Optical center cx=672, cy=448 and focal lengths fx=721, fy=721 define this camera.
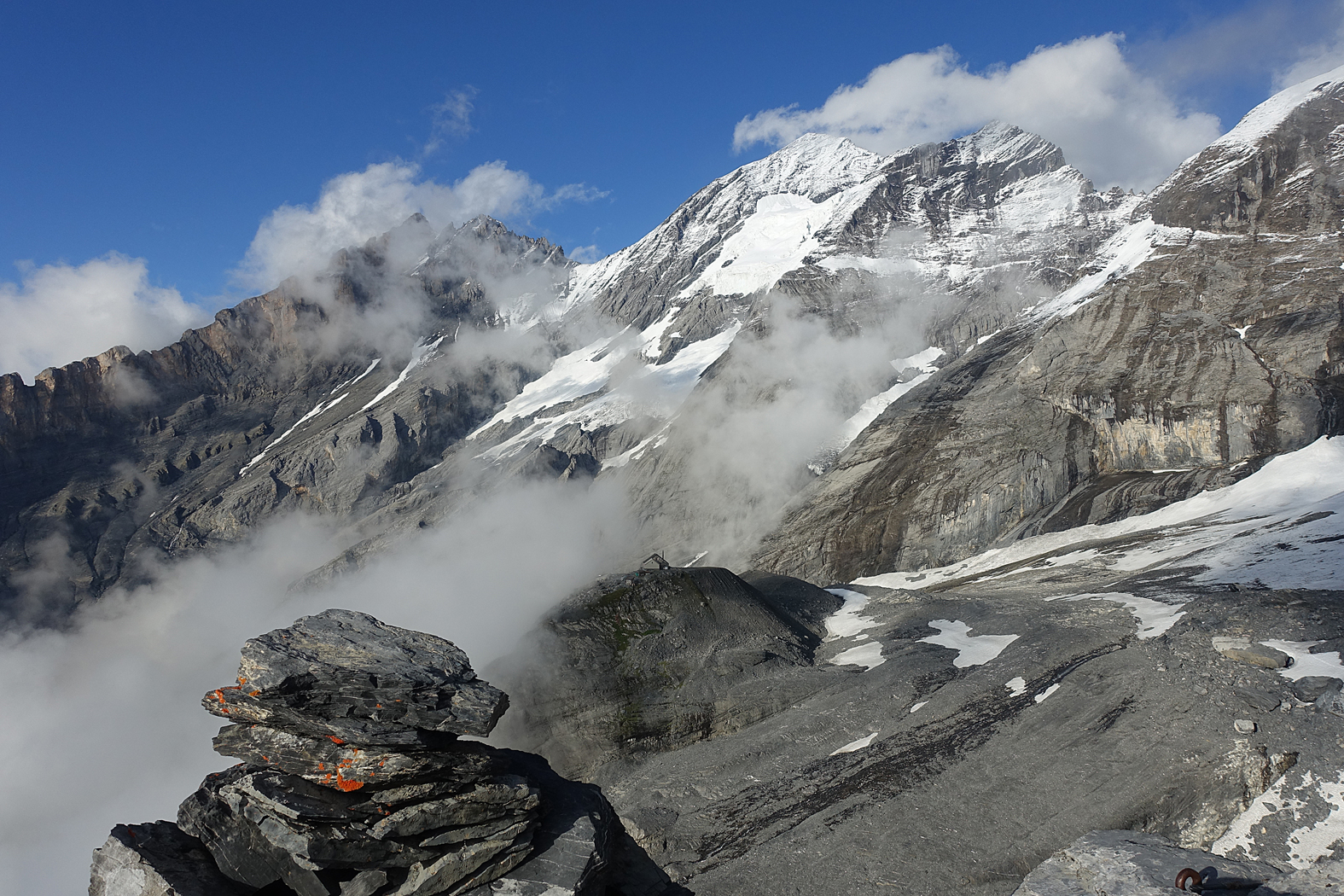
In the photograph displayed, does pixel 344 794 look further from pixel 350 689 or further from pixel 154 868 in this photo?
pixel 154 868

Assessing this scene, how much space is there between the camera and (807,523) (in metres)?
92.0

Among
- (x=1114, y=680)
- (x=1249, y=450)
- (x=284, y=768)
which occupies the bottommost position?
(x=1249, y=450)

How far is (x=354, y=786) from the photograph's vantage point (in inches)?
428

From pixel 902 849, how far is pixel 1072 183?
676 feet

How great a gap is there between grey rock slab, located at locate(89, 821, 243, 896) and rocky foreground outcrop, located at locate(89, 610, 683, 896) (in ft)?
0.07

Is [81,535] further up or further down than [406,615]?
further up

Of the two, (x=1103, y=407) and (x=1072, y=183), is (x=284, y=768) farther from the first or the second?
(x=1072, y=183)

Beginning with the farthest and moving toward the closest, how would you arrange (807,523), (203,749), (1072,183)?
(1072,183), (203,749), (807,523)

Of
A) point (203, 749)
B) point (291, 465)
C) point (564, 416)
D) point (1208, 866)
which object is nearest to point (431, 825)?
point (1208, 866)

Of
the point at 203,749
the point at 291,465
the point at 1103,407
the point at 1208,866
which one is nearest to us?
the point at 1208,866

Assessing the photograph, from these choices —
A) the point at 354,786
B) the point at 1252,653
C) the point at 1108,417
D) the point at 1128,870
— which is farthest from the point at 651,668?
the point at 1108,417

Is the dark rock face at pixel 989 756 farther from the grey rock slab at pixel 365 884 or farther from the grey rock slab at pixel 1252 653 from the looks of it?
the grey rock slab at pixel 365 884

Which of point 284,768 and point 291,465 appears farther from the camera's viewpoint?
point 291,465

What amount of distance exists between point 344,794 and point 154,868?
286cm
